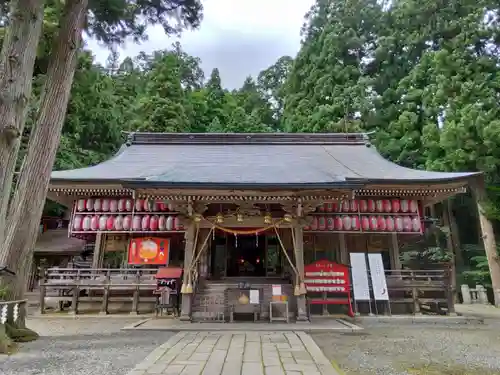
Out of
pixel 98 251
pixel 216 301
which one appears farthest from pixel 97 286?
pixel 216 301

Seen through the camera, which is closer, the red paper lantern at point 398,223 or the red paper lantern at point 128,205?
the red paper lantern at point 398,223

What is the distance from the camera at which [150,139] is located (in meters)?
14.3

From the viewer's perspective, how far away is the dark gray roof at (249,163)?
7832mm

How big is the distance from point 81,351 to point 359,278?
7003 millimetres

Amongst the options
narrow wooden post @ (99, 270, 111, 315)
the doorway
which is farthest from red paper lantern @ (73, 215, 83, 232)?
the doorway

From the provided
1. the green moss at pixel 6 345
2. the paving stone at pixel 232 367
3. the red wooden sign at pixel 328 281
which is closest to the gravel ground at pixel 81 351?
the green moss at pixel 6 345

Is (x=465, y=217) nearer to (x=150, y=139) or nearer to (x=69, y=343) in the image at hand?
(x=150, y=139)

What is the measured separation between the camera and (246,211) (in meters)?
8.59

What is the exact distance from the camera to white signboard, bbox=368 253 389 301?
30.0 ft

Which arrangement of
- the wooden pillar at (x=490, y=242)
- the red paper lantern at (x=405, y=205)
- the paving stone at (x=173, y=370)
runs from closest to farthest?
the paving stone at (x=173, y=370) < the red paper lantern at (x=405, y=205) < the wooden pillar at (x=490, y=242)

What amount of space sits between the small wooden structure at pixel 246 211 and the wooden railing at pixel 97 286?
0.07 meters

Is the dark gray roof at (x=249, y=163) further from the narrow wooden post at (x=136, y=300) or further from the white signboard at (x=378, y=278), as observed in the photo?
the narrow wooden post at (x=136, y=300)

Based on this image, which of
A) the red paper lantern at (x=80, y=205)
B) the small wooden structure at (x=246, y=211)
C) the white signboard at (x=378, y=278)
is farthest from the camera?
the red paper lantern at (x=80, y=205)

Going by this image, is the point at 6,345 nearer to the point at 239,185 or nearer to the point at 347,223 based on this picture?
the point at 239,185
